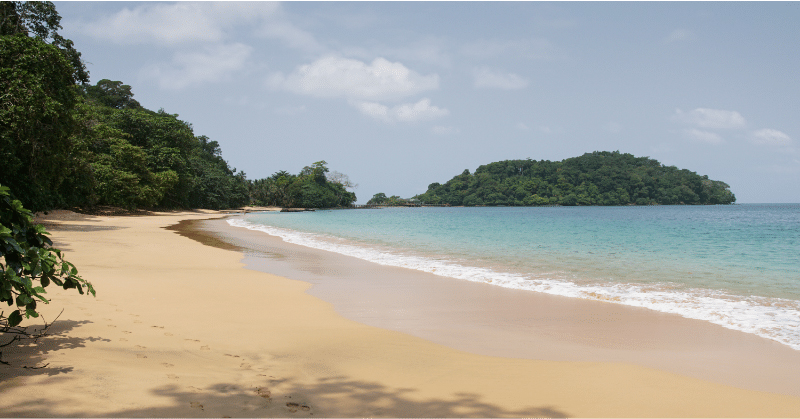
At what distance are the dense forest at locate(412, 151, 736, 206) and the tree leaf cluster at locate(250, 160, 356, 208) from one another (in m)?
52.4

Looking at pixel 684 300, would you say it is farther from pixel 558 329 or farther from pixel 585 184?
pixel 585 184

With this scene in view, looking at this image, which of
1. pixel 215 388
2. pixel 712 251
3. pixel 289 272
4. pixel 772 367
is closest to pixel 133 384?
pixel 215 388

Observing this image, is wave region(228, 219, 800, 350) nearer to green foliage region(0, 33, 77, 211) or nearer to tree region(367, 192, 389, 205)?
green foliage region(0, 33, 77, 211)

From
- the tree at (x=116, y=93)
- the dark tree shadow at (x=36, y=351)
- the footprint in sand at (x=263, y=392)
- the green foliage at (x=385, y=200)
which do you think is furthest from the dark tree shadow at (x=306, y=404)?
the green foliage at (x=385, y=200)

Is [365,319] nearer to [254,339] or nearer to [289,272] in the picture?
[254,339]

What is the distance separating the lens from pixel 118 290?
7.14 meters

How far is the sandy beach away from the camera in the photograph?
3.15 meters

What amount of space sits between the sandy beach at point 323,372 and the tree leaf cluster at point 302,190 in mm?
101698

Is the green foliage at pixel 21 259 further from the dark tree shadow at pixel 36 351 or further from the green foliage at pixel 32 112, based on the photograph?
the green foliage at pixel 32 112

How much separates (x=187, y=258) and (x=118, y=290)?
216 inches

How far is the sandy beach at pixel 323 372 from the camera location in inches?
124

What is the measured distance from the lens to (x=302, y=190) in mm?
108812

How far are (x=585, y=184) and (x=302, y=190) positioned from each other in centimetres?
8619

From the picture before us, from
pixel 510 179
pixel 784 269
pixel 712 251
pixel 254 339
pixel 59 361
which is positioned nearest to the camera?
pixel 59 361
